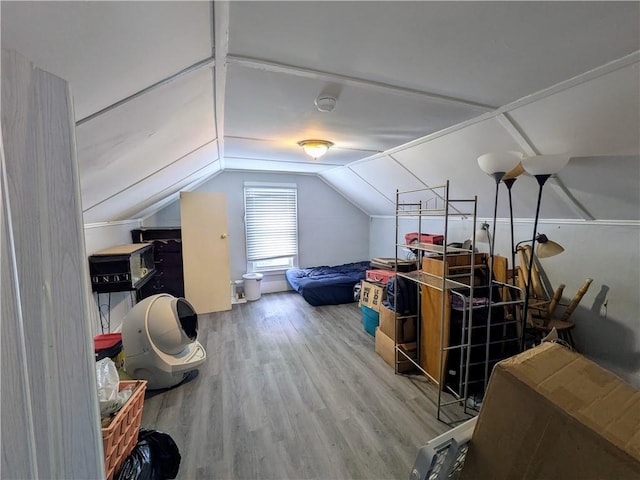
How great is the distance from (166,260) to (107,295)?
1275 mm

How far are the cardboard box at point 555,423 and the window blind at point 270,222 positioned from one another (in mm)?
4528

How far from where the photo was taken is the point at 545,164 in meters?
1.71

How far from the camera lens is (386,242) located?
17.9 ft

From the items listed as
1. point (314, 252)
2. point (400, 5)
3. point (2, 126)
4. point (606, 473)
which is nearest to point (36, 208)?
point (2, 126)

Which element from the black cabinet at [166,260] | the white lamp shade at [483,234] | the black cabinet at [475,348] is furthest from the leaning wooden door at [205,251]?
the white lamp shade at [483,234]

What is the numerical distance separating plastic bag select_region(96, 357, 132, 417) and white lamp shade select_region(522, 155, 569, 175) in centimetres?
273

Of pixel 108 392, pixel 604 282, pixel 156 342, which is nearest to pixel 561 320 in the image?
pixel 604 282

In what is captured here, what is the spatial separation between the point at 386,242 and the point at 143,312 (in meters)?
4.24

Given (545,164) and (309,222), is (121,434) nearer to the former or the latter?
(545,164)

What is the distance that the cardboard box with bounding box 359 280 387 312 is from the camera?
10.1ft

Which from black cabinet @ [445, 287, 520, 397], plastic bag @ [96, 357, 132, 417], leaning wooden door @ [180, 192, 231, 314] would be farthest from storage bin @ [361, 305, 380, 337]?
plastic bag @ [96, 357, 132, 417]

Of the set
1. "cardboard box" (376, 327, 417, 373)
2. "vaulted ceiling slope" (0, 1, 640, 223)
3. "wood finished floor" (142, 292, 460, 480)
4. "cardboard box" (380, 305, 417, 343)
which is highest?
"vaulted ceiling slope" (0, 1, 640, 223)

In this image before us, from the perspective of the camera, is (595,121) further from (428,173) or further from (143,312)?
(143,312)

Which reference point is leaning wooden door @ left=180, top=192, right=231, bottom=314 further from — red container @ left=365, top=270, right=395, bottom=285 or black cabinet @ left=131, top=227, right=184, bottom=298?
red container @ left=365, top=270, right=395, bottom=285
